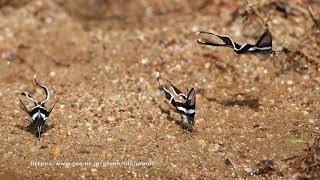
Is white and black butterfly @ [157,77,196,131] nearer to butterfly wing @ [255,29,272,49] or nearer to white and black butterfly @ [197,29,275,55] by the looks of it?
white and black butterfly @ [197,29,275,55]

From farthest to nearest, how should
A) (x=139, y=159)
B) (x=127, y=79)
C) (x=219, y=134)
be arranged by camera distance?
(x=127, y=79) → (x=219, y=134) → (x=139, y=159)

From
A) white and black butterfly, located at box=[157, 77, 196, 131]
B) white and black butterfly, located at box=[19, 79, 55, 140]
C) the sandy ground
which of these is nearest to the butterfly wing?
white and black butterfly, located at box=[157, 77, 196, 131]

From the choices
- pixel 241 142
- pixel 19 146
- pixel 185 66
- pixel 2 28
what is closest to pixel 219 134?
pixel 241 142

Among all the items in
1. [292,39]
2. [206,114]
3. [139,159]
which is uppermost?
[292,39]

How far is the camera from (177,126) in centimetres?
434

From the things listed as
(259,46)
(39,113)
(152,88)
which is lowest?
(39,113)

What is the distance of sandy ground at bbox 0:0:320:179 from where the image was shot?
3971 mm

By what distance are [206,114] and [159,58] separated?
935mm

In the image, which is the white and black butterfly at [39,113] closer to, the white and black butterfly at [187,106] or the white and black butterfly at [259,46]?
the white and black butterfly at [187,106]

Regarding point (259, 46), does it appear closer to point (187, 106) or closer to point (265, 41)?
point (265, 41)

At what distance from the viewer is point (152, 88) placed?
4812 millimetres

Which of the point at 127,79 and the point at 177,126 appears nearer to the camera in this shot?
the point at 177,126

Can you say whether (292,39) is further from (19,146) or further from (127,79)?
(19,146)

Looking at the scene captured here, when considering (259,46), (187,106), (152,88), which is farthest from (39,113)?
(259,46)
